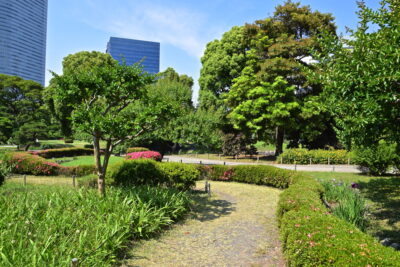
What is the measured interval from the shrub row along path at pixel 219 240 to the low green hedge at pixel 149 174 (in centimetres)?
151

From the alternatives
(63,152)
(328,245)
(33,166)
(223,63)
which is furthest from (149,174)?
(223,63)

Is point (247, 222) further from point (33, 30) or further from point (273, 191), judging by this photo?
point (33, 30)

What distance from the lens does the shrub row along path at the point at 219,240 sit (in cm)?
561

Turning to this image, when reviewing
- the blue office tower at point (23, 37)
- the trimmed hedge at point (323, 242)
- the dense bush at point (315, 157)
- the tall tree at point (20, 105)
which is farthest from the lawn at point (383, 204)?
the blue office tower at point (23, 37)

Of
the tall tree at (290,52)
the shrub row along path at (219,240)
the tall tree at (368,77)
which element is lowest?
the shrub row along path at (219,240)

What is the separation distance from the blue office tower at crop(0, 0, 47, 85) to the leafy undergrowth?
18142 cm

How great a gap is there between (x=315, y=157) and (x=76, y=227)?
2230 cm

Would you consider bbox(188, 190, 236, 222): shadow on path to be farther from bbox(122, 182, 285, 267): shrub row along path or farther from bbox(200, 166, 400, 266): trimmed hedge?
bbox(200, 166, 400, 266): trimmed hedge

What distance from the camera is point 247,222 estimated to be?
8250 mm

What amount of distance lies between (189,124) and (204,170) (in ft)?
43.0

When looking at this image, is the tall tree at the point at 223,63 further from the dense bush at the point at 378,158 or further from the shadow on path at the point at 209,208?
the shadow on path at the point at 209,208

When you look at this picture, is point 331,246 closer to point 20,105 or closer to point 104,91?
point 104,91

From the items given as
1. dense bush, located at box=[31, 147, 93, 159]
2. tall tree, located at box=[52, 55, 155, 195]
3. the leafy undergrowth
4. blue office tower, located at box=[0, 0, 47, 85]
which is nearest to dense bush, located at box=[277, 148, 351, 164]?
the leafy undergrowth

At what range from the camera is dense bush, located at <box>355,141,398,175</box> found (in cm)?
1562
